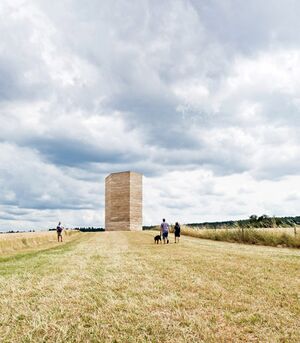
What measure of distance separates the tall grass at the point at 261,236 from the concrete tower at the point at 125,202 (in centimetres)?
3296

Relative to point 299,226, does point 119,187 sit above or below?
above

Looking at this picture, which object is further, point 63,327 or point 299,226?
point 299,226

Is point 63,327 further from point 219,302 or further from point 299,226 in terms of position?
point 299,226

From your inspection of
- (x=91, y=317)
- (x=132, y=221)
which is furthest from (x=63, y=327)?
(x=132, y=221)

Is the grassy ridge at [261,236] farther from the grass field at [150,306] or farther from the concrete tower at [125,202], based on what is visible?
the concrete tower at [125,202]

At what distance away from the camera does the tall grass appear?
26.4 metres

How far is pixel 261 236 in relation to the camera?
29.5 meters

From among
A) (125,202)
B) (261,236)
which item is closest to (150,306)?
(261,236)

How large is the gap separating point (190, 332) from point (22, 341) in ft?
7.83

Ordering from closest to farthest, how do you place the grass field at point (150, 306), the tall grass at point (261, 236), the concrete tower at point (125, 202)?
the grass field at point (150, 306) → the tall grass at point (261, 236) → the concrete tower at point (125, 202)

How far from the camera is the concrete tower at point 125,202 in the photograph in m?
71.4

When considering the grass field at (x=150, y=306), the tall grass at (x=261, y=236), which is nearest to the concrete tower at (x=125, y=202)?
the tall grass at (x=261, y=236)

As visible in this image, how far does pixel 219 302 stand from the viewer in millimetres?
7652

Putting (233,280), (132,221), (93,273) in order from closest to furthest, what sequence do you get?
(233,280) → (93,273) → (132,221)
